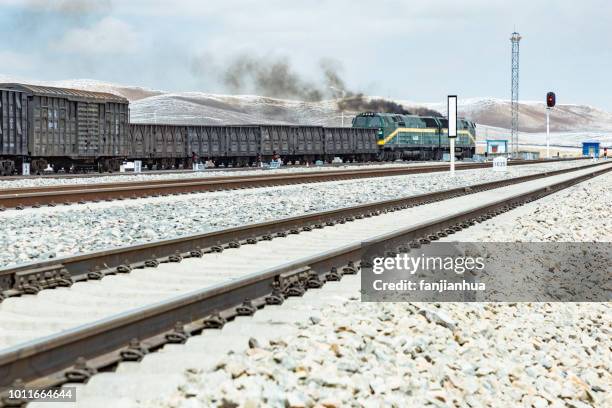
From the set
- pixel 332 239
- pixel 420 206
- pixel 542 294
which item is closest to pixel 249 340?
pixel 542 294

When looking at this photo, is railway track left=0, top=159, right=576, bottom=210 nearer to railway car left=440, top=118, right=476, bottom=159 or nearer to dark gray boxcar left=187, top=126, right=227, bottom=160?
dark gray boxcar left=187, top=126, right=227, bottom=160

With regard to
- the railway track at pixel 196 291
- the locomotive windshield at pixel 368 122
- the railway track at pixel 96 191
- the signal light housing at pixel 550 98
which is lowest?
the railway track at pixel 196 291

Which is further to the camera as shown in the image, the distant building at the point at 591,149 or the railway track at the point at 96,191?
the distant building at the point at 591,149

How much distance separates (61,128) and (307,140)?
2748 centimetres

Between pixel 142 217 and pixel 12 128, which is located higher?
pixel 12 128

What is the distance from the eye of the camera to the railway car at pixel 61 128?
116 feet

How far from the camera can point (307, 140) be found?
206 ft

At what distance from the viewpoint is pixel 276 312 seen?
25.8 feet

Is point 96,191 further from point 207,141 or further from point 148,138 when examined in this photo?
point 207,141

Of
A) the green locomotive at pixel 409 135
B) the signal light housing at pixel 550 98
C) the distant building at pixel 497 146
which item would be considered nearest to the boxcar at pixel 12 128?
the green locomotive at pixel 409 135
